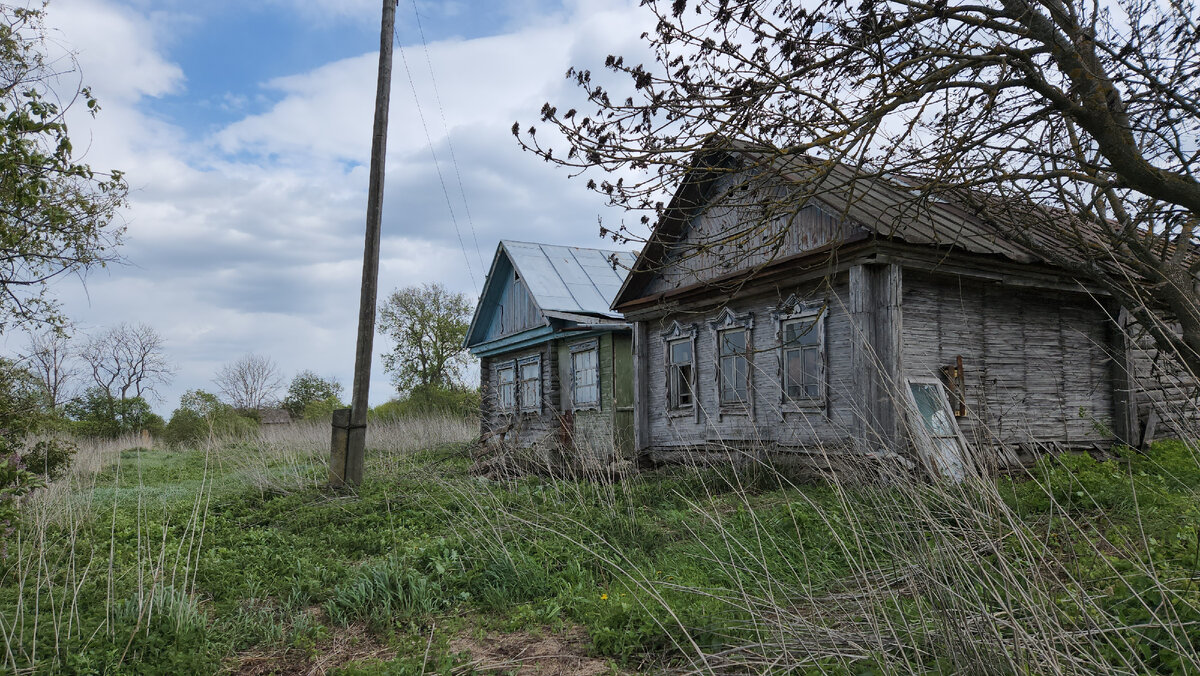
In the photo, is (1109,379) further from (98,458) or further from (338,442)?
(98,458)

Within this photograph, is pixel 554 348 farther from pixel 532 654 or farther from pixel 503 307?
pixel 532 654

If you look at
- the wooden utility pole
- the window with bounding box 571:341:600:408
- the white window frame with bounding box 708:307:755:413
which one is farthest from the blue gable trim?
the wooden utility pole

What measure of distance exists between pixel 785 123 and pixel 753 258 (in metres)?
6.51

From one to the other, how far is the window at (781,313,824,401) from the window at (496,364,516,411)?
399 inches

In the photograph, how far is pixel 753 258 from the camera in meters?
11.4

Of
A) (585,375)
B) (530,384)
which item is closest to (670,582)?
(585,375)

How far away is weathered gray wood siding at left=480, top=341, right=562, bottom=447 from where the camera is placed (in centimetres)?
1734

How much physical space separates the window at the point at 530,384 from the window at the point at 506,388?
41 centimetres

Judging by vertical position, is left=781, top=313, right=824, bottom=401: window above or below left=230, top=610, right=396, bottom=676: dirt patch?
above

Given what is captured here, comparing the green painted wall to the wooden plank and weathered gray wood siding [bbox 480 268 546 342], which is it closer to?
the wooden plank

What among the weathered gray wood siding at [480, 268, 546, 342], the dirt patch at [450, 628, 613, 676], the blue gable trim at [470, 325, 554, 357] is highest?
the weathered gray wood siding at [480, 268, 546, 342]

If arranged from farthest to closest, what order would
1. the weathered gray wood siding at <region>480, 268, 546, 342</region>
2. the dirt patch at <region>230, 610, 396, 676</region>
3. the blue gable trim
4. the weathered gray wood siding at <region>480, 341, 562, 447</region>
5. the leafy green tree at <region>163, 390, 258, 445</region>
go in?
the leafy green tree at <region>163, 390, 258, 445</region>, the weathered gray wood siding at <region>480, 268, 546, 342</region>, the weathered gray wood siding at <region>480, 341, 562, 447</region>, the blue gable trim, the dirt patch at <region>230, 610, 396, 676</region>

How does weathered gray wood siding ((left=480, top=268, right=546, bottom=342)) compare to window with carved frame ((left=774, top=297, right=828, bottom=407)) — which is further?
weathered gray wood siding ((left=480, top=268, right=546, bottom=342))

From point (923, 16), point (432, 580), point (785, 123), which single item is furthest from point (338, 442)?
point (923, 16)
